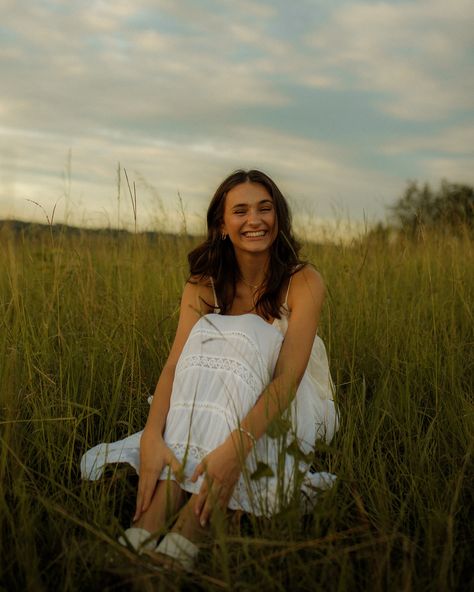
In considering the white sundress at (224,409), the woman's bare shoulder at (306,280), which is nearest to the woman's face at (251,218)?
the woman's bare shoulder at (306,280)

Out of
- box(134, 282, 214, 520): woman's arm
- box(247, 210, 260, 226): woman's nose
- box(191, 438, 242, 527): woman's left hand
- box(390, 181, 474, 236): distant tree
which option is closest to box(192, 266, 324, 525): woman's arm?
box(191, 438, 242, 527): woman's left hand

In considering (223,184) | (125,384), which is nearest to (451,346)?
(223,184)

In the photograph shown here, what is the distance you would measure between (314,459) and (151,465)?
0.48 m

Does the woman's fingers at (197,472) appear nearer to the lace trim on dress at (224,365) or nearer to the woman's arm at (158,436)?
the woman's arm at (158,436)

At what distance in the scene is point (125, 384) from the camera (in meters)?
2.72

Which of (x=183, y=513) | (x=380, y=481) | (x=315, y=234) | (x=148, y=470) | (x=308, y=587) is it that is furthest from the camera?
(x=315, y=234)

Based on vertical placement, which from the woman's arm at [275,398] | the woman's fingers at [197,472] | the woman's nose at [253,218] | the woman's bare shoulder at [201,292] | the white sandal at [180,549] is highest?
the woman's nose at [253,218]

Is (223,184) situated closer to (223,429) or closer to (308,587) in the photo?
(223,429)

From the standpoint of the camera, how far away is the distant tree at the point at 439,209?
19.0 feet

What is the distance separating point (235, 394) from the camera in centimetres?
200

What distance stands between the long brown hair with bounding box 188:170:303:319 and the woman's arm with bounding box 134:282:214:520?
0.44 ft

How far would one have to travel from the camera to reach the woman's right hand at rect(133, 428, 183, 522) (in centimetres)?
190

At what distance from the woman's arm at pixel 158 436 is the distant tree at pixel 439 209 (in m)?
2.99

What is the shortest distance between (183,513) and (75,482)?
580 mm
